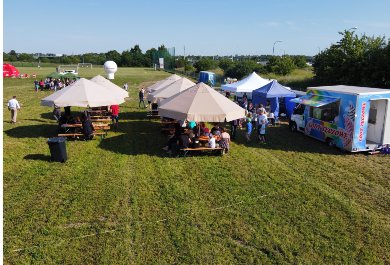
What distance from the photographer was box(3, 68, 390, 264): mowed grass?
6.80m

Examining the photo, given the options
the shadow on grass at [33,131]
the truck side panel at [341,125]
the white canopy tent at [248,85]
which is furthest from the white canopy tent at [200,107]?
the white canopy tent at [248,85]

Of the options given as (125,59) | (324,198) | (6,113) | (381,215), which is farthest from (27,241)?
(125,59)

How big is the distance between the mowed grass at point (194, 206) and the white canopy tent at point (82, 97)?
1.78 metres

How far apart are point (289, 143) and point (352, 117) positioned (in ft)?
10.4

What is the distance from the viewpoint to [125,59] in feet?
392

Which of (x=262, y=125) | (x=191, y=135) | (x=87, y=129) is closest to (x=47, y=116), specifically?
(x=87, y=129)

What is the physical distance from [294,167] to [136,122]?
10.8m

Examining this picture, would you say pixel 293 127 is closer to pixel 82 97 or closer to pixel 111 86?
pixel 111 86

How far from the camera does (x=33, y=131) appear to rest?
16.5 metres

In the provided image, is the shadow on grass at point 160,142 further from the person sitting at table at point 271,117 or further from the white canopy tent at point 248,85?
the white canopy tent at point 248,85

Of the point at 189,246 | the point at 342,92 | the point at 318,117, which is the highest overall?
the point at 342,92

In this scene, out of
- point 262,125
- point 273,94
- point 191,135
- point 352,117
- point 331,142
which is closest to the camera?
point 352,117

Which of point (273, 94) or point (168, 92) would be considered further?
point (273, 94)

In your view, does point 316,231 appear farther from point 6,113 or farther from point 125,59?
point 125,59
